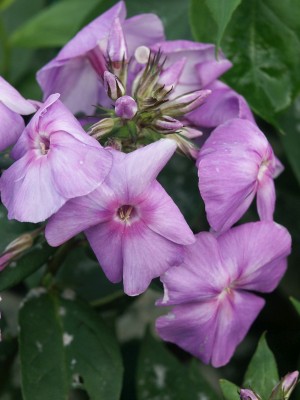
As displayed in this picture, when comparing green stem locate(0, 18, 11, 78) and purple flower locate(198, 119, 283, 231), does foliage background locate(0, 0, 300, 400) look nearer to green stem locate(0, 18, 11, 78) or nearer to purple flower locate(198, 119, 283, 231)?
green stem locate(0, 18, 11, 78)

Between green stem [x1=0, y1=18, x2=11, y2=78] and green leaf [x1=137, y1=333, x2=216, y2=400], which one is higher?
green stem [x1=0, y1=18, x2=11, y2=78]

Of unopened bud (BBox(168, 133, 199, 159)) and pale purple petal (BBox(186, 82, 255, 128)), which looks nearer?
unopened bud (BBox(168, 133, 199, 159))

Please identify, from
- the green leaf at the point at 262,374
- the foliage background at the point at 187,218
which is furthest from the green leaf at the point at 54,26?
the green leaf at the point at 262,374

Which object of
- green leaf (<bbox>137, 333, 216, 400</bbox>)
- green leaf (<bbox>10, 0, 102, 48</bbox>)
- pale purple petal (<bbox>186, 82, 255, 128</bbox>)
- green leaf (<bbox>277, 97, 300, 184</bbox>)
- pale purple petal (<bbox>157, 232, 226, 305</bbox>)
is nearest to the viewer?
pale purple petal (<bbox>157, 232, 226, 305</bbox>)

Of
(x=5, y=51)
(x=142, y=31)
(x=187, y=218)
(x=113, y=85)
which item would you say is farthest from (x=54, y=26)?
(x=113, y=85)

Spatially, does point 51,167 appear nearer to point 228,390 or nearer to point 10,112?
point 10,112

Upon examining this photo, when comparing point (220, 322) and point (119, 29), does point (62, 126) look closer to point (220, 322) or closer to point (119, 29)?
point (119, 29)

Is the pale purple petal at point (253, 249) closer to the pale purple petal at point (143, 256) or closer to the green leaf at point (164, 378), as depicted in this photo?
the pale purple petal at point (143, 256)

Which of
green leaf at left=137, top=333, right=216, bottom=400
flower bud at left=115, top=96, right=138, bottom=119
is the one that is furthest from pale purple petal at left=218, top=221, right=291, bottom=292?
green leaf at left=137, top=333, right=216, bottom=400
